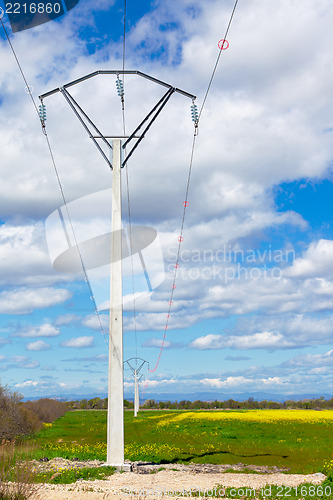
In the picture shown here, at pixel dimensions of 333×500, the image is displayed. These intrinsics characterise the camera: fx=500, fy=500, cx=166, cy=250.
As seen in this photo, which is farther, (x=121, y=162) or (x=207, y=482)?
(x=121, y=162)

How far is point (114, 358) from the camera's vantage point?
20047 mm

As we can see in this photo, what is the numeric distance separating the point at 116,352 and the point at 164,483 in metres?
5.35

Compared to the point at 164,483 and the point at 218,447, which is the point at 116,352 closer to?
the point at 164,483

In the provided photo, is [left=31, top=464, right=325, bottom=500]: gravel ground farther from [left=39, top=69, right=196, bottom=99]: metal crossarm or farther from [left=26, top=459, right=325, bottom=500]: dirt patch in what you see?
[left=39, top=69, right=196, bottom=99]: metal crossarm

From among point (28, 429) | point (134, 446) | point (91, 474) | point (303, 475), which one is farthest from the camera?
point (28, 429)

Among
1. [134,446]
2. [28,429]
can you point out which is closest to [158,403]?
[28,429]

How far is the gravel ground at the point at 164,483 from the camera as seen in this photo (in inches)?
544

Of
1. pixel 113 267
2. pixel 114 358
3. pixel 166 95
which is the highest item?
pixel 166 95

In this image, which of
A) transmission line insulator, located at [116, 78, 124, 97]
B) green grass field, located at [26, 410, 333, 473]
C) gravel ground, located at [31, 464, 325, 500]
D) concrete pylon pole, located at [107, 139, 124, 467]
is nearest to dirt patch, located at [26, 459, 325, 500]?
gravel ground, located at [31, 464, 325, 500]

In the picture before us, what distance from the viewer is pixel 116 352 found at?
20078 mm

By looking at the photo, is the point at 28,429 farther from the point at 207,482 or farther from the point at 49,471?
the point at 207,482

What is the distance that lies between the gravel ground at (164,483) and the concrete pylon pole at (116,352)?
1.17m

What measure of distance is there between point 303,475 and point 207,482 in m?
4.65

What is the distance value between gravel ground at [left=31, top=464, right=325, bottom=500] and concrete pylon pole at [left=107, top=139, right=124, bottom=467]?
117 centimetres
